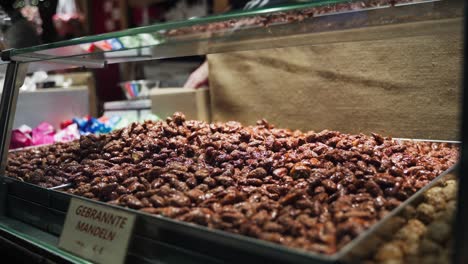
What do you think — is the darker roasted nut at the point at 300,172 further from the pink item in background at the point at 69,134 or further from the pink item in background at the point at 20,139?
the pink item in background at the point at 20,139

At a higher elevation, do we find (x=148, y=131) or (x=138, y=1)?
(x=138, y=1)

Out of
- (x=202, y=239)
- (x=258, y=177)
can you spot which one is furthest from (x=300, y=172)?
(x=202, y=239)

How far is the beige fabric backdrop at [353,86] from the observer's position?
2.04 meters

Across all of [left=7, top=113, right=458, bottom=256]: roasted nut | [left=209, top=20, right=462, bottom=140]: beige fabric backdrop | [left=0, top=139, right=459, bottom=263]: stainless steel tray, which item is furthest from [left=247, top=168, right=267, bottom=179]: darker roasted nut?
[left=209, top=20, right=462, bottom=140]: beige fabric backdrop

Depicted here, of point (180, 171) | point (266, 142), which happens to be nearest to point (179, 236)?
point (180, 171)

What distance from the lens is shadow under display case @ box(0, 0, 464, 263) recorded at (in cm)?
97

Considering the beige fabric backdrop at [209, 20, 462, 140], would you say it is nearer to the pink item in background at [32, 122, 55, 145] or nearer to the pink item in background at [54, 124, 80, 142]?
the pink item in background at [54, 124, 80, 142]

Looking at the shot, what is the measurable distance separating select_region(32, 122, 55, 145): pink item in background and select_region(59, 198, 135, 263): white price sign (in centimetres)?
179

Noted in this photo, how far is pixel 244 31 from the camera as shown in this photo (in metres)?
1.67

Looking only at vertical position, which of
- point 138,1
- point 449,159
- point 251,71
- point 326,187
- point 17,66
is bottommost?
point 326,187

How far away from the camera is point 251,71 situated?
276cm

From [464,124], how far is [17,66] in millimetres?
1746

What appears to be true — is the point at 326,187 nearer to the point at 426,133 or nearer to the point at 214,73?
the point at 426,133

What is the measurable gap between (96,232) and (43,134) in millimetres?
2061
